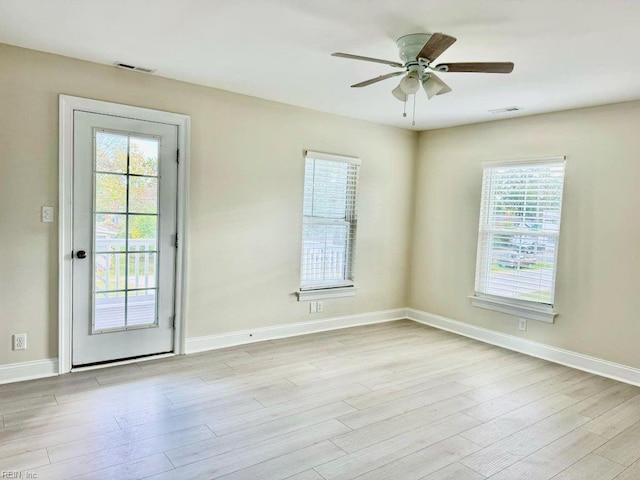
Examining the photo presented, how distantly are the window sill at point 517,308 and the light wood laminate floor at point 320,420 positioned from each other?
48 cm

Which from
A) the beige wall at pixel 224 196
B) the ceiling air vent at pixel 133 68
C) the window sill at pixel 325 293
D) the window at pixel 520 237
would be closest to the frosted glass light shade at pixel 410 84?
the beige wall at pixel 224 196

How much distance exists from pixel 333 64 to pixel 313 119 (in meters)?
1.52

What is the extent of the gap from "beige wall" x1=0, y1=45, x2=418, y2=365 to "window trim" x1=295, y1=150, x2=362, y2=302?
8 cm

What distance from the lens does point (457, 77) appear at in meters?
3.36

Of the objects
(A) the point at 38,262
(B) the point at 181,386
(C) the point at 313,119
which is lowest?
(B) the point at 181,386

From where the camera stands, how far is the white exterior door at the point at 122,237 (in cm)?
344

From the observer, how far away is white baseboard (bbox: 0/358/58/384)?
3197 millimetres

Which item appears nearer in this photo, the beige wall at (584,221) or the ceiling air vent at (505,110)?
the beige wall at (584,221)

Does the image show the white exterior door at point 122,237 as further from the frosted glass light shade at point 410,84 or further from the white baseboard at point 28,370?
the frosted glass light shade at point 410,84

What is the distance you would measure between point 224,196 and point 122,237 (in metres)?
0.98

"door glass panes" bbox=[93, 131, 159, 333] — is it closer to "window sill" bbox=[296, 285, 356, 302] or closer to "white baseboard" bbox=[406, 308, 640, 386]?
"window sill" bbox=[296, 285, 356, 302]

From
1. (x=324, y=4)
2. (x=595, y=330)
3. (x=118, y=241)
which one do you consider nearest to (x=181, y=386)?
(x=118, y=241)

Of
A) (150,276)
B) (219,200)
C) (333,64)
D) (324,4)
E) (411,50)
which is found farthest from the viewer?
(219,200)

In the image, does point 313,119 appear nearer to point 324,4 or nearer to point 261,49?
point 261,49
